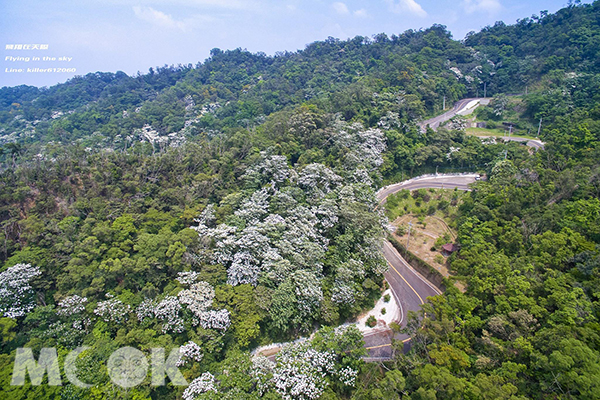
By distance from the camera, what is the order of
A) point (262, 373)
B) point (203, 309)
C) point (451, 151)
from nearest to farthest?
1. point (262, 373)
2. point (203, 309)
3. point (451, 151)

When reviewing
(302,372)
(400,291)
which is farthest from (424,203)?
(302,372)

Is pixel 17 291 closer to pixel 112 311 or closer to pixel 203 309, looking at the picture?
pixel 112 311

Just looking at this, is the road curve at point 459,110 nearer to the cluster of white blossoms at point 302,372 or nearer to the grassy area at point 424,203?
the grassy area at point 424,203

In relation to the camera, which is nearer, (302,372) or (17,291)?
(302,372)

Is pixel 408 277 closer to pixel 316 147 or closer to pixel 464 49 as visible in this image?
pixel 316 147

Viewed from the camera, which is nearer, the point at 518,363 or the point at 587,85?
the point at 518,363

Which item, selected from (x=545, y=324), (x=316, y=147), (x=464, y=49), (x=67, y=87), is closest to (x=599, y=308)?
(x=545, y=324)

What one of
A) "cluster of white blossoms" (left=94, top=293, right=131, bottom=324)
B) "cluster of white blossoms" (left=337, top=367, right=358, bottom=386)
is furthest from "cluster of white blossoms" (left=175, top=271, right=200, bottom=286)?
"cluster of white blossoms" (left=337, top=367, right=358, bottom=386)
